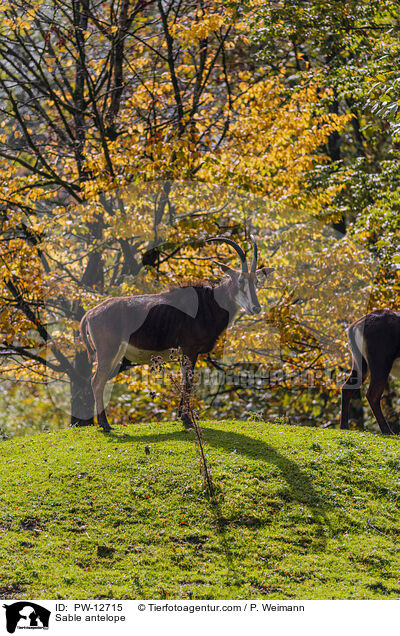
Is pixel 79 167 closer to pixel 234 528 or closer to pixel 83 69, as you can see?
pixel 83 69

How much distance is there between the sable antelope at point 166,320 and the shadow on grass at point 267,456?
81 cm

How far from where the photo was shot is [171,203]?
62.4 ft

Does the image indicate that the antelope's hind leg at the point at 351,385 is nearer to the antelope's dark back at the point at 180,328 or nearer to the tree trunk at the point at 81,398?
the antelope's dark back at the point at 180,328

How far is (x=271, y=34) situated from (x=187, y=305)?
827cm

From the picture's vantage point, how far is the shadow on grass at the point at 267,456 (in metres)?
9.68

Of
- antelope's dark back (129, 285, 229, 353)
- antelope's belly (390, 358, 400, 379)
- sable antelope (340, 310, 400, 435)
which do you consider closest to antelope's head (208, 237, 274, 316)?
antelope's dark back (129, 285, 229, 353)

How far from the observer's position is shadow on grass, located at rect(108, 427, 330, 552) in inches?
381

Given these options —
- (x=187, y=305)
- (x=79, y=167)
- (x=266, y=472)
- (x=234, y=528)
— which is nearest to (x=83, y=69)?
(x=79, y=167)

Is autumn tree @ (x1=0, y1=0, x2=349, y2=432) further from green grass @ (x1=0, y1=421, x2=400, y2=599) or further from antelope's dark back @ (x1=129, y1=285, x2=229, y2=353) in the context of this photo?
green grass @ (x1=0, y1=421, x2=400, y2=599)

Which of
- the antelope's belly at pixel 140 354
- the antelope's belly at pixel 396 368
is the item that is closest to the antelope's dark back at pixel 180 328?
the antelope's belly at pixel 140 354

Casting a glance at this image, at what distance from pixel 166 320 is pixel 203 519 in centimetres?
493

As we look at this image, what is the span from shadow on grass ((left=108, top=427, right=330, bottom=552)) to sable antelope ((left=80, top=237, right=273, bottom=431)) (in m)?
0.81

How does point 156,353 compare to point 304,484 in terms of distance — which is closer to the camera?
point 304,484
